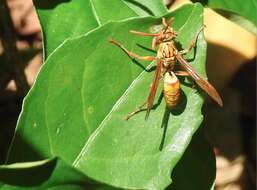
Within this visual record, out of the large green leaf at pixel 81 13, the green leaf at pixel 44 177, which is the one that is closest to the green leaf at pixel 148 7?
the large green leaf at pixel 81 13

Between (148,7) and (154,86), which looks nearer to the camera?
(154,86)

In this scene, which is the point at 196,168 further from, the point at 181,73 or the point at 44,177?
the point at 44,177

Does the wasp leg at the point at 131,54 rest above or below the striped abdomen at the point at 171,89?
above

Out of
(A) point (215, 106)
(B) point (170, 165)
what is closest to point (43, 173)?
(B) point (170, 165)

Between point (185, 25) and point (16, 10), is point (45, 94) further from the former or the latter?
point (16, 10)

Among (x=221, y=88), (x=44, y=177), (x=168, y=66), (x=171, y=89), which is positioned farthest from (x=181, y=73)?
(x=221, y=88)

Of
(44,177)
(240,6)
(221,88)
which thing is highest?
(44,177)

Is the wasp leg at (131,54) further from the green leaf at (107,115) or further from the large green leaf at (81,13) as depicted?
the large green leaf at (81,13)
